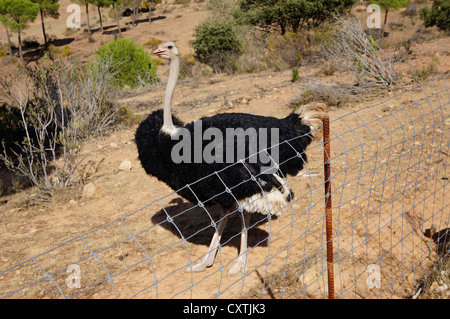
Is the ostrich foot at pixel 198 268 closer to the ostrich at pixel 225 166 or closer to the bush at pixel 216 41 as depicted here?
the ostrich at pixel 225 166

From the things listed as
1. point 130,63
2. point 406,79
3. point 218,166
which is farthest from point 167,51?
point 130,63

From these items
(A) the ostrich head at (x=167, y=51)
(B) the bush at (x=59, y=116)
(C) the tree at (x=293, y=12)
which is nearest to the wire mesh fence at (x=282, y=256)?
(A) the ostrich head at (x=167, y=51)

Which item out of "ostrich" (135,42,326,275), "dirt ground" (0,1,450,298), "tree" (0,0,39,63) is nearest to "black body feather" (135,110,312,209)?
"ostrich" (135,42,326,275)

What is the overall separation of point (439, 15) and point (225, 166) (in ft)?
66.3

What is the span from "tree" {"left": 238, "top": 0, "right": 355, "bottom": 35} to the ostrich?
13.4 meters

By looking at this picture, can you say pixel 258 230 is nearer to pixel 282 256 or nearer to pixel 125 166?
pixel 282 256

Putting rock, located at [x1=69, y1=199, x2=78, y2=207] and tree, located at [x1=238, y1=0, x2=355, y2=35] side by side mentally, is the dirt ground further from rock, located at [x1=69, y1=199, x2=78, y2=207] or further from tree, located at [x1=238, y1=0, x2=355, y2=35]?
tree, located at [x1=238, y1=0, x2=355, y2=35]

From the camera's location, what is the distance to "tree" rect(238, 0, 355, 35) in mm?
16375

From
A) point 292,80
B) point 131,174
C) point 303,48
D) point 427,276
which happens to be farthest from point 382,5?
point 427,276

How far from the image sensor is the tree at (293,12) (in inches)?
645

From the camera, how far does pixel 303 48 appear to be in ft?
41.5

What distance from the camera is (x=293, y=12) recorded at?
54.9 ft

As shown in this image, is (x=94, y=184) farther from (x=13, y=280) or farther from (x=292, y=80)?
(x=292, y=80)
